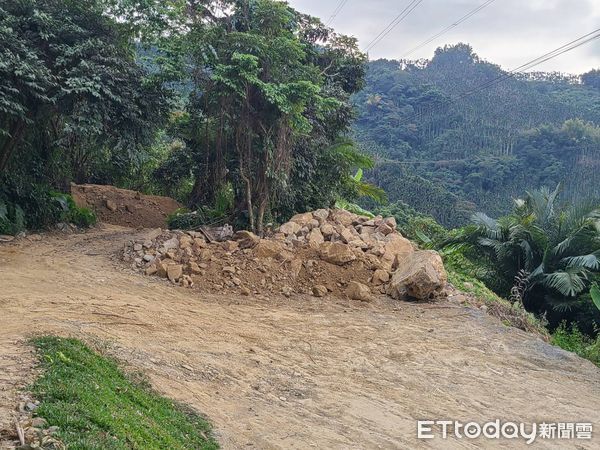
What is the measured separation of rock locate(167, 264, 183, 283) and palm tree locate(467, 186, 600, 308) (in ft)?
25.1

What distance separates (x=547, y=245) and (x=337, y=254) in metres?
5.56

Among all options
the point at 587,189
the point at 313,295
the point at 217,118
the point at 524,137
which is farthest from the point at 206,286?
the point at 524,137

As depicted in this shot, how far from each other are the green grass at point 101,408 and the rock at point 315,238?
6184 millimetres

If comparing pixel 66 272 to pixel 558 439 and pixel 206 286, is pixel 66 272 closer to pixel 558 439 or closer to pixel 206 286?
pixel 206 286

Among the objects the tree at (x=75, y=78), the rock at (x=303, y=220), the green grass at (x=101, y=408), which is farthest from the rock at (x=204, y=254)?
the green grass at (x=101, y=408)

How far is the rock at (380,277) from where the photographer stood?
10133mm

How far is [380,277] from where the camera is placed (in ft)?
33.3

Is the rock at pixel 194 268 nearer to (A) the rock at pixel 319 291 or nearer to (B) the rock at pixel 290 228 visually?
(A) the rock at pixel 319 291

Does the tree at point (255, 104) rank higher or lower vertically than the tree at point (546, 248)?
higher

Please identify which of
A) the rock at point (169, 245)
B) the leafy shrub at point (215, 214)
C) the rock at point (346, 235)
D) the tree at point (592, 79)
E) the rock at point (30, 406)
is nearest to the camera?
the rock at point (30, 406)

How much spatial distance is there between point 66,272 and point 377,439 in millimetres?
6707

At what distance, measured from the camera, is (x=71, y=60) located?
1114 centimetres

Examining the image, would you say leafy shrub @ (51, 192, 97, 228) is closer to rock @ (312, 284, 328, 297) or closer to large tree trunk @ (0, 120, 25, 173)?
large tree trunk @ (0, 120, 25, 173)

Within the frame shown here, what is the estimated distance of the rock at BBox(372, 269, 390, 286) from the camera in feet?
33.2
